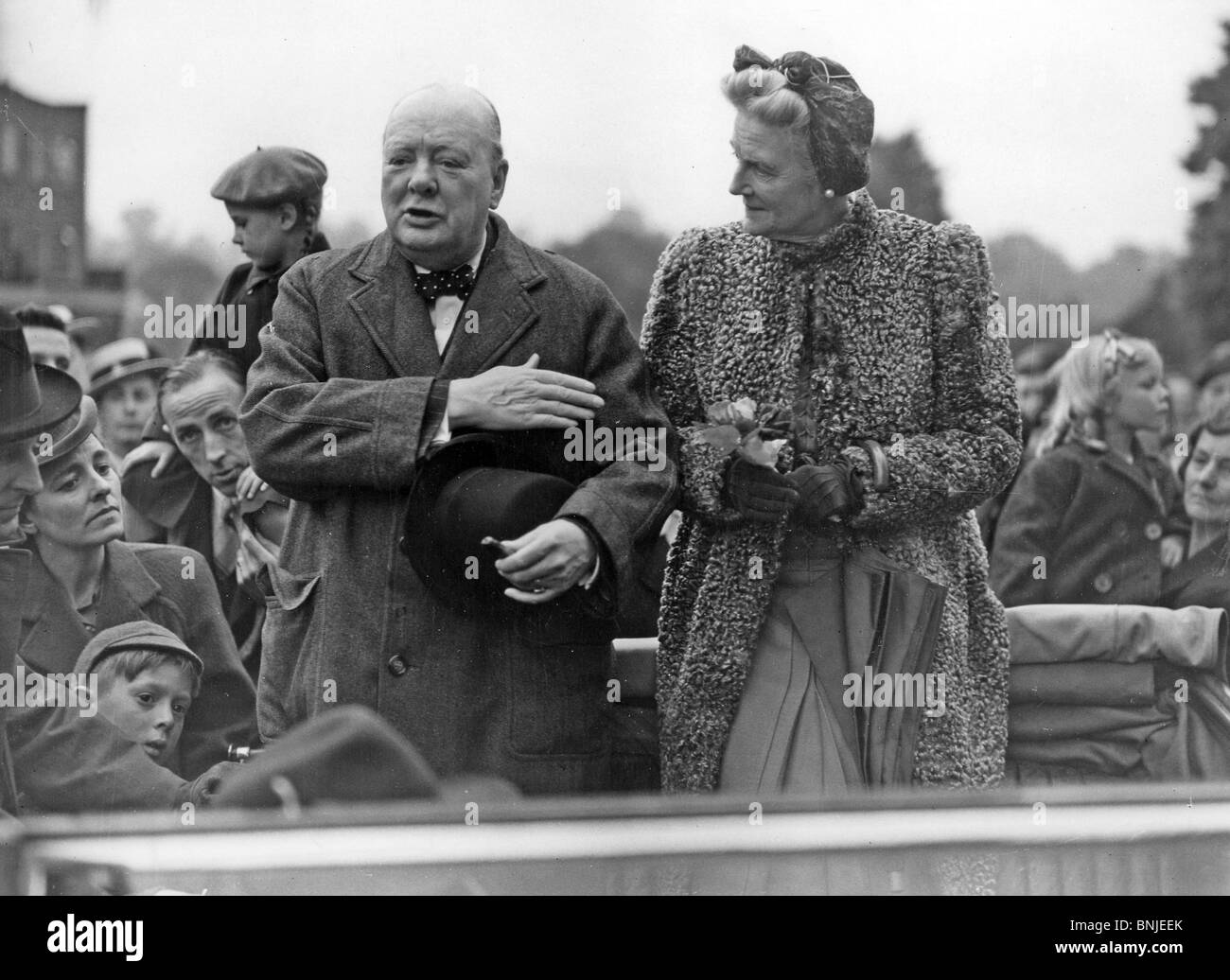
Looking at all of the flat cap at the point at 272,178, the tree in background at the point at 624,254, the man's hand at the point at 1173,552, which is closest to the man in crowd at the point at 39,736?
the flat cap at the point at 272,178

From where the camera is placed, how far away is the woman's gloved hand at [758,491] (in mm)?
4070

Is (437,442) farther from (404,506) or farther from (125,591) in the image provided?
(125,591)

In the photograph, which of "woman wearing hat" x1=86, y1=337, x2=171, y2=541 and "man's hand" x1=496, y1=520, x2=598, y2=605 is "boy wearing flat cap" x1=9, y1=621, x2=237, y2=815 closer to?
"woman wearing hat" x1=86, y1=337, x2=171, y2=541

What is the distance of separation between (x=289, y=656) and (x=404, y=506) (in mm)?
435

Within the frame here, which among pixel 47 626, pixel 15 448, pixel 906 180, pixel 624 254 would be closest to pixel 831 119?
pixel 906 180

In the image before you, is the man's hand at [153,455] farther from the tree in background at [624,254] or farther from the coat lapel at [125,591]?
the tree in background at [624,254]

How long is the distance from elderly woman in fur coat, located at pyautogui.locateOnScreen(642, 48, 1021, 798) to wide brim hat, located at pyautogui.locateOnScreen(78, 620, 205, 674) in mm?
1124

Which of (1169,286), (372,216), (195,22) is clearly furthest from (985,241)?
(195,22)

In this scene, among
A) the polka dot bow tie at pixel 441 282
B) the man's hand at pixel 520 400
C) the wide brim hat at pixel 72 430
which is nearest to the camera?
the man's hand at pixel 520 400

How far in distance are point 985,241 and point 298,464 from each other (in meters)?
1.66

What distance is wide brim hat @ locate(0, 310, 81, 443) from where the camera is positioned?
4352 millimetres

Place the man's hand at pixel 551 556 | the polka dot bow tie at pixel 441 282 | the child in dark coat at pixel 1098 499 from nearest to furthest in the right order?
the man's hand at pixel 551 556, the polka dot bow tie at pixel 441 282, the child in dark coat at pixel 1098 499

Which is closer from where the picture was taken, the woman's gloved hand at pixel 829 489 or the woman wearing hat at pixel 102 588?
the woman's gloved hand at pixel 829 489

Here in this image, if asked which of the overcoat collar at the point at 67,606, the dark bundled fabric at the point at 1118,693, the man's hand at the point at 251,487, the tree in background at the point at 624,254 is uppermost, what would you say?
the tree in background at the point at 624,254
